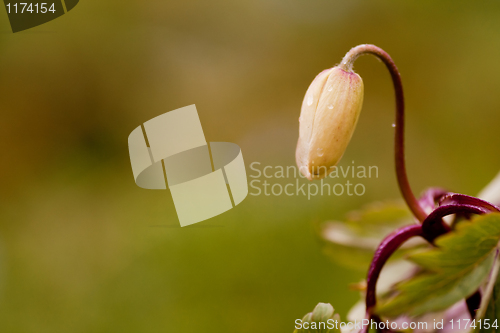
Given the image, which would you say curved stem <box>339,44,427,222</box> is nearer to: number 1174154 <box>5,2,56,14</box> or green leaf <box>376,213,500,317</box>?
green leaf <box>376,213,500,317</box>

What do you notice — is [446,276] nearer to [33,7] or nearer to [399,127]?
[399,127]

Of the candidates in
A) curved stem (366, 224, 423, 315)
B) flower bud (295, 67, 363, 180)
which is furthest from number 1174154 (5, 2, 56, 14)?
curved stem (366, 224, 423, 315)

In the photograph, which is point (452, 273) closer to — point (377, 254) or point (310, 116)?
point (377, 254)

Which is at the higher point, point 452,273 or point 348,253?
point 452,273

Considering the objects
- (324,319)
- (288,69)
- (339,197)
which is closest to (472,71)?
(288,69)

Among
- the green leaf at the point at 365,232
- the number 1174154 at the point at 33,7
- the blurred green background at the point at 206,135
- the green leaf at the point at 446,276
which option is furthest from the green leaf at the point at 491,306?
the number 1174154 at the point at 33,7

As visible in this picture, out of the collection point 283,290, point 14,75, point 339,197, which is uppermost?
point 14,75

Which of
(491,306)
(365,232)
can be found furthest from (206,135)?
(491,306)
